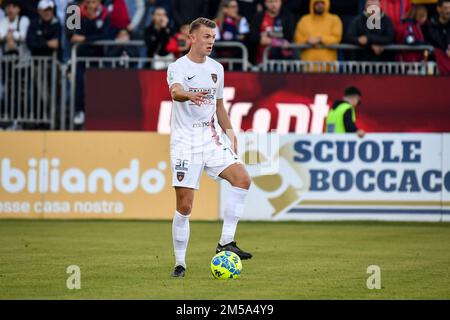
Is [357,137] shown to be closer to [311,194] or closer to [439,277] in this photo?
[311,194]

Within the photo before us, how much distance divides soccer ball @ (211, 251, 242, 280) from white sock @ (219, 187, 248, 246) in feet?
4.10

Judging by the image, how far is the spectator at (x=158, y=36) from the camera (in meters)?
21.6

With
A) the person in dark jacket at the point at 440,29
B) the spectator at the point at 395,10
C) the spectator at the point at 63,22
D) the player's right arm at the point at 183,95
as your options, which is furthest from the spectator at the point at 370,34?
the player's right arm at the point at 183,95

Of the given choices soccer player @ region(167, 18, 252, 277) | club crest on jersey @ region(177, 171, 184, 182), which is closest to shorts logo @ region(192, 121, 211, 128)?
A: soccer player @ region(167, 18, 252, 277)

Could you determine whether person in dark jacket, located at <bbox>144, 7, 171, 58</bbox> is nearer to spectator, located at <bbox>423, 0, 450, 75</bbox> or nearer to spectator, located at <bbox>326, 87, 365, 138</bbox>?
spectator, located at <bbox>326, 87, 365, 138</bbox>

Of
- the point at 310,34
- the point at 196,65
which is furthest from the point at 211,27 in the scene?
the point at 310,34

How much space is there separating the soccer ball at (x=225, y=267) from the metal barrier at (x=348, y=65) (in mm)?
11005

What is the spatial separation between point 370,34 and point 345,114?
1835 millimetres

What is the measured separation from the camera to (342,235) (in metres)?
17.5

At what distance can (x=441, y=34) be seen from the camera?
2230cm

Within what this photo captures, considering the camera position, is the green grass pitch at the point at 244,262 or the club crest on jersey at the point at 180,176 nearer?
the green grass pitch at the point at 244,262

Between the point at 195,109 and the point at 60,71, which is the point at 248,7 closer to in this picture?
the point at 60,71

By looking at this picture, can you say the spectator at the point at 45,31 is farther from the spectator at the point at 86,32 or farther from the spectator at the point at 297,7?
the spectator at the point at 297,7

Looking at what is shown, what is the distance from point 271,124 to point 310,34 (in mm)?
1912
